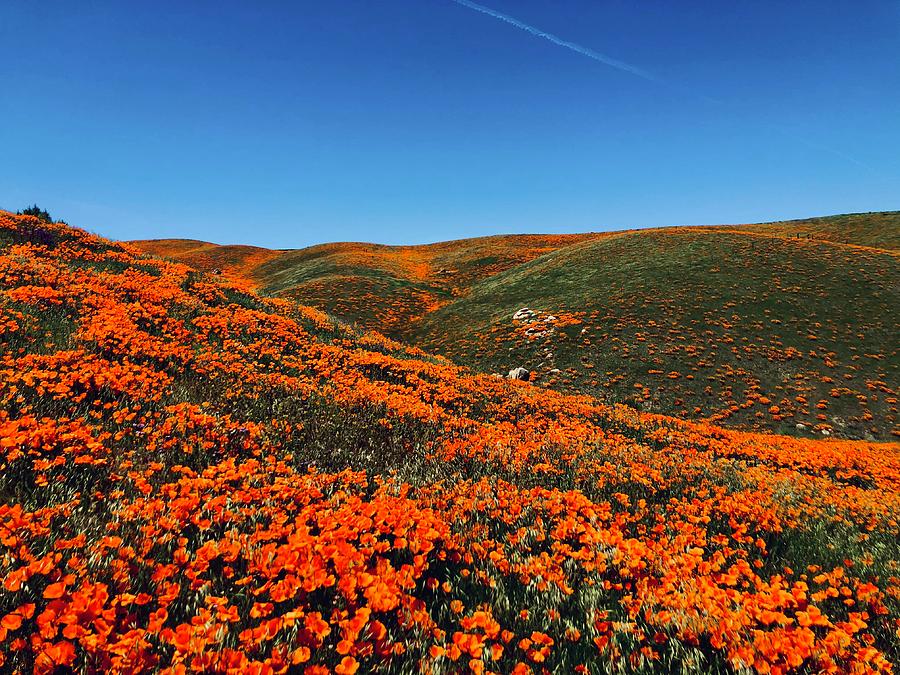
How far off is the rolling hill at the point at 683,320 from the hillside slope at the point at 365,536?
12.3 metres

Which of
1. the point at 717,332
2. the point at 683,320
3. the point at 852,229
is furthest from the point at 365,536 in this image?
the point at 852,229

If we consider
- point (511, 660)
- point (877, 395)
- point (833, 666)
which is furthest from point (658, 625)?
point (877, 395)

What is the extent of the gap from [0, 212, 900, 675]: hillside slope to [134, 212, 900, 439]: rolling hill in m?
12.3

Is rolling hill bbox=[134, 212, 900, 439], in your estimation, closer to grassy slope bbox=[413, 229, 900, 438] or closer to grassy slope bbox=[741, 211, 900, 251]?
grassy slope bbox=[413, 229, 900, 438]

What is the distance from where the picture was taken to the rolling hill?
19.7 meters

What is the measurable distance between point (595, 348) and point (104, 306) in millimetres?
22831

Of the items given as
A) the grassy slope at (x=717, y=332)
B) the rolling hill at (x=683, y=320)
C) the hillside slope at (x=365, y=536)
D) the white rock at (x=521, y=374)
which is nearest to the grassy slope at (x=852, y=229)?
the rolling hill at (x=683, y=320)

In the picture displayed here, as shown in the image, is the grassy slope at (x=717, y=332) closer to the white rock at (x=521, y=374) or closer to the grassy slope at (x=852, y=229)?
the white rock at (x=521, y=374)

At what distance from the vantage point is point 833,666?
2.59 m

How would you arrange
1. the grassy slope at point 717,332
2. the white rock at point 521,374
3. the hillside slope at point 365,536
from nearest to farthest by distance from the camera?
the hillside slope at point 365,536
the grassy slope at point 717,332
the white rock at point 521,374

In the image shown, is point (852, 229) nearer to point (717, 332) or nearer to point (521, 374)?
point (717, 332)

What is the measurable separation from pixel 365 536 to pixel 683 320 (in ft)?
93.9

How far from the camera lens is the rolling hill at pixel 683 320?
19.7 meters

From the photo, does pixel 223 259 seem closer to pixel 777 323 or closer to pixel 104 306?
pixel 104 306
